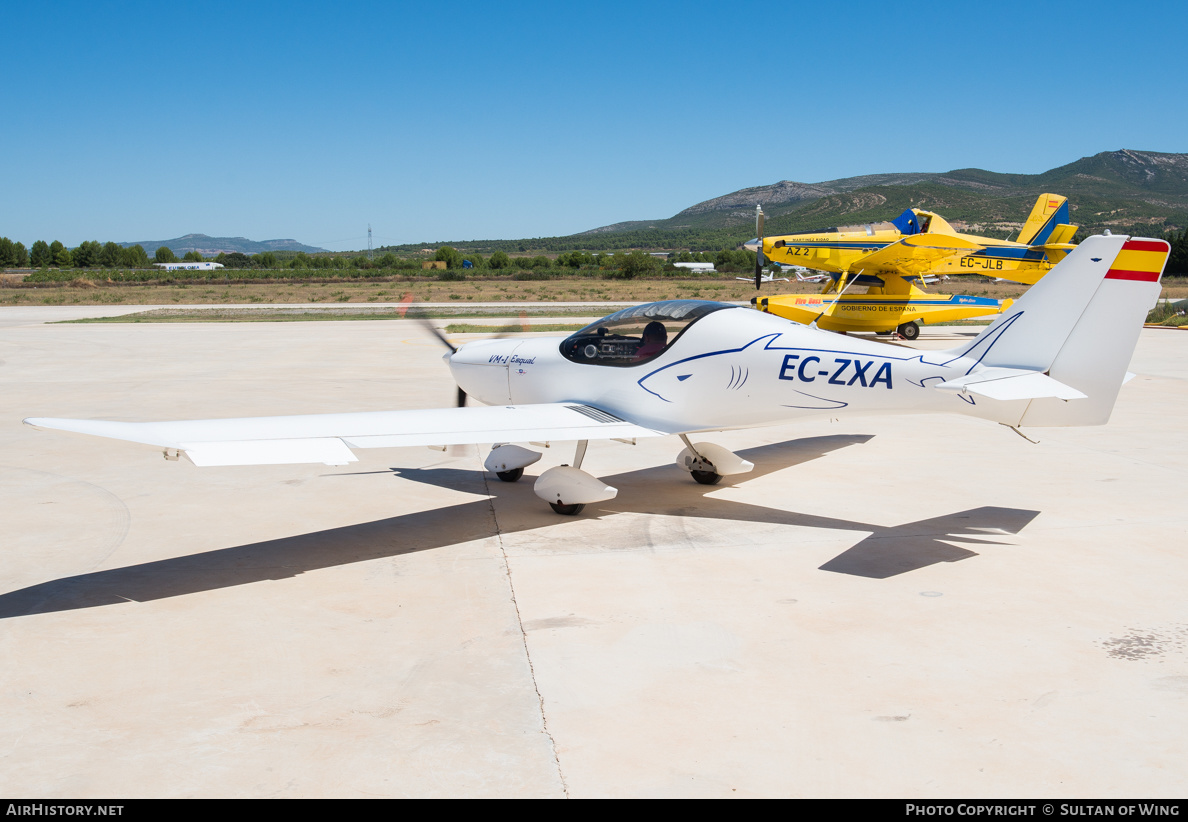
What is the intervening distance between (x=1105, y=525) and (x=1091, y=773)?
460 centimetres

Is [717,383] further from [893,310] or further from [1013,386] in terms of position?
[893,310]

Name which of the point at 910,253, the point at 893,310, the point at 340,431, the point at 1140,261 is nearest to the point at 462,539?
the point at 340,431

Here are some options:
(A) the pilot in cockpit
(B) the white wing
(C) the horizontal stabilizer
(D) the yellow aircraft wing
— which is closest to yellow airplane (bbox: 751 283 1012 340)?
(D) the yellow aircraft wing

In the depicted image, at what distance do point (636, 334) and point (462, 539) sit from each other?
2638 mm

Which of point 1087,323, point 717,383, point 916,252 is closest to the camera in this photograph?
point 1087,323

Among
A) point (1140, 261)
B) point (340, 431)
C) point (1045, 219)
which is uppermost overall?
point (1045, 219)

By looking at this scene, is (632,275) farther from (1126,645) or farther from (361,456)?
(1126,645)

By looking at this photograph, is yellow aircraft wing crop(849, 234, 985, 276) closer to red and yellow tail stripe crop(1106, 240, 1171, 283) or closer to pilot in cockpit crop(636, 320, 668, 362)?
pilot in cockpit crop(636, 320, 668, 362)

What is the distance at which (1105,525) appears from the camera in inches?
300

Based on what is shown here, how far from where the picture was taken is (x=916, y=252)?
79.4ft

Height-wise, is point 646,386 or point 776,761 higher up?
point 646,386

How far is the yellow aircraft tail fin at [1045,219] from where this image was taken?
101 ft

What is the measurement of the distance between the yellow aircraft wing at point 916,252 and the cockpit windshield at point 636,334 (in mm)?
17081

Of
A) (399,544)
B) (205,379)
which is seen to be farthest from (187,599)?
(205,379)
